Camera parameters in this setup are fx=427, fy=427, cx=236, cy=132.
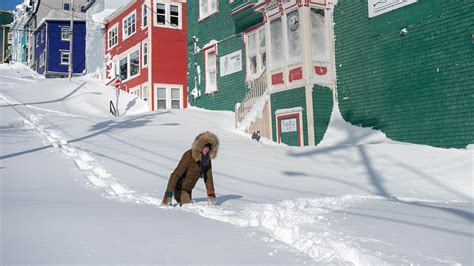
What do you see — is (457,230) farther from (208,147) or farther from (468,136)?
(468,136)

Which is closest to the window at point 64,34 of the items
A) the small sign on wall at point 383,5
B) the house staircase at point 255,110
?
the house staircase at point 255,110

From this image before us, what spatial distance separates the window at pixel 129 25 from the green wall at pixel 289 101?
16.3 meters

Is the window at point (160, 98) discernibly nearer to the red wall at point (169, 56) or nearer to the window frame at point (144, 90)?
the red wall at point (169, 56)

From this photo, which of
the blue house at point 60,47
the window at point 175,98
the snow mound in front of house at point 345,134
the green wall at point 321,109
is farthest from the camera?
the blue house at point 60,47

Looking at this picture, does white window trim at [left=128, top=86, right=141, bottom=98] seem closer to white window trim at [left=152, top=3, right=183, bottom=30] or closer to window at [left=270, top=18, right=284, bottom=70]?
white window trim at [left=152, top=3, right=183, bottom=30]

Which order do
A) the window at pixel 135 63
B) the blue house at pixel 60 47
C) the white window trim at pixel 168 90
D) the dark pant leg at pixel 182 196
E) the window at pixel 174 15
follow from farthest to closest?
1. the blue house at pixel 60 47
2. the window at pixel 135 63
3. the window at pixel 174 15
4. the white window trim at pixel 168 90
5. the dark pant leg at pixel 182 196

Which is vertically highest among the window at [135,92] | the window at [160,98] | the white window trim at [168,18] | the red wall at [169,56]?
the white window trim at [168,18]

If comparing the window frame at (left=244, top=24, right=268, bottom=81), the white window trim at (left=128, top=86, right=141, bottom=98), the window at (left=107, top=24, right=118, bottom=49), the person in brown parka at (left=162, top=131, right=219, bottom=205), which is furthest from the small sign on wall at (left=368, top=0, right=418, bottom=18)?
the window at (left=107, top=24, right=118, bottom=49)

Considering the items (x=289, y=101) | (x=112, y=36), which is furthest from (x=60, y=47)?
(x=289, y=101)

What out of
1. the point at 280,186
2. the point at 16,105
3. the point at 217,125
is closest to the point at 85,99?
the point at 16,105

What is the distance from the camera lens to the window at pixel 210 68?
20.8 meters

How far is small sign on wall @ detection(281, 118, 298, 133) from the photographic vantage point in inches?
576

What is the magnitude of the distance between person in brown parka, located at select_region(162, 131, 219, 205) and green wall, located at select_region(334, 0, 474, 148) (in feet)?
25.4

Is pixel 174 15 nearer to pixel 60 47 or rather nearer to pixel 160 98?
pixel 160 98
